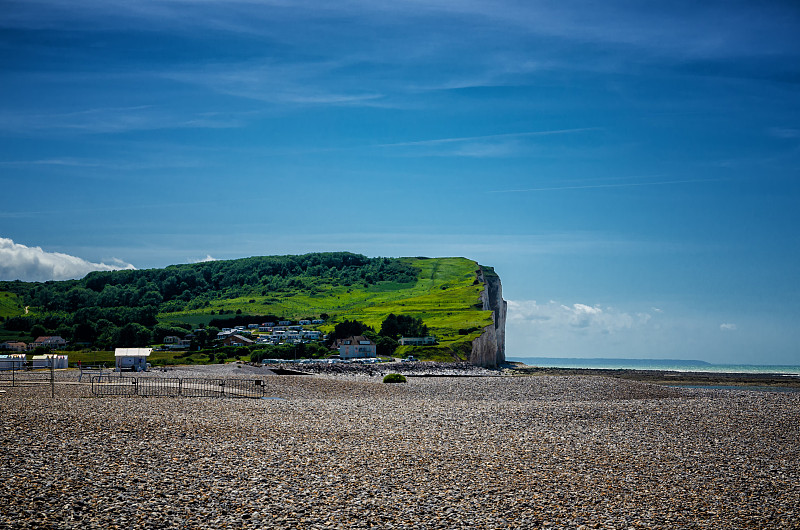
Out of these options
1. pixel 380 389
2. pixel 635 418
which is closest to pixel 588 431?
pixel 635 418

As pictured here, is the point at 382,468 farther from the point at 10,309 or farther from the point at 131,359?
the point at 10,309

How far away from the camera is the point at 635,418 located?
31.3 metres

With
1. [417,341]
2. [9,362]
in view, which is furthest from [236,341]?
[9,362]

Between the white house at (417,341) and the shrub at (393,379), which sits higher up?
the white house at (417,341)

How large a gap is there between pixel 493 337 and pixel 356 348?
120ft

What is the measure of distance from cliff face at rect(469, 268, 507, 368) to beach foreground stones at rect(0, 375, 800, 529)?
101715 mm

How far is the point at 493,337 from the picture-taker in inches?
5733

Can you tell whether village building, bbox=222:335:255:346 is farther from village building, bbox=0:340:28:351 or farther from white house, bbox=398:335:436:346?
village building, bbox=0:340:28:351

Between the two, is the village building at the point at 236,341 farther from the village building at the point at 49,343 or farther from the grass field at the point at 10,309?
the grass field at the point at 10,309

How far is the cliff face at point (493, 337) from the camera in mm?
133625

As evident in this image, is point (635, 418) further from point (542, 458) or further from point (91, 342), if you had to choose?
point (91, 342)

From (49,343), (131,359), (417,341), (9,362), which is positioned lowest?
(49,343)

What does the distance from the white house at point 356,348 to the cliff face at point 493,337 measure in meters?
19.4

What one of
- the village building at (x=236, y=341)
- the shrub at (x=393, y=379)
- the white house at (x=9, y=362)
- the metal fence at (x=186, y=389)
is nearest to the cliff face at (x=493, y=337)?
the village building at (x=236, y=341)
